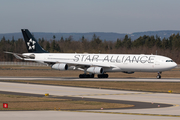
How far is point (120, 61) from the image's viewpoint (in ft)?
198

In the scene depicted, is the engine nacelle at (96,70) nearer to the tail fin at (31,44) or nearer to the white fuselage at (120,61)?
the white fuselage at (120,61)

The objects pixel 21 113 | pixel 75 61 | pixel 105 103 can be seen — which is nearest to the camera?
pixel 21 113

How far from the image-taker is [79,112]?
2283 cm

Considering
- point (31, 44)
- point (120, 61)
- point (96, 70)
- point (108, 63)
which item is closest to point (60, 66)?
point (96, 70)

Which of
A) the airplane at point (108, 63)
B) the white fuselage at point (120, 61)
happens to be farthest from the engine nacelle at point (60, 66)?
the white fuselage at point (120, 61)

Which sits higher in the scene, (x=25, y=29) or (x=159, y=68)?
(x=25, y=29)

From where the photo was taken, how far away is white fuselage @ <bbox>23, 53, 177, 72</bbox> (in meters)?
58.9

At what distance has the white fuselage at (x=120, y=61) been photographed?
193 feet

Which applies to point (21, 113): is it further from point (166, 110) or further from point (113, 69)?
point (113, 69)

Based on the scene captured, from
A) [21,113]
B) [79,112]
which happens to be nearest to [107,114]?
[79,112]

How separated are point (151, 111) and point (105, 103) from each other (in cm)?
595

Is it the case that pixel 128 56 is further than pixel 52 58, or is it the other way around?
pixel 52 58

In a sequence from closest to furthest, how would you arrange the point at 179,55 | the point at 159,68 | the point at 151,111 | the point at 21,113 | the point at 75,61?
the point at 21,113 → the point at 151,111 → the point at 159,68 → the point at 75,61 → the point at 179,55

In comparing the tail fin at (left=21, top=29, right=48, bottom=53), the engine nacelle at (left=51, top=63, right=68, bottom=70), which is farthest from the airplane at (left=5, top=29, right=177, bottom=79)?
the tail fin at (left=21, top=29, right=48, bottom=53)
